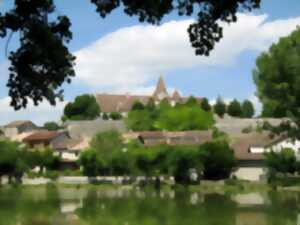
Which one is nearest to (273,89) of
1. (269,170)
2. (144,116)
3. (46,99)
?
(269,170)

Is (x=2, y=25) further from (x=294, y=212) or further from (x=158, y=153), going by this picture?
(x=158, y=153)

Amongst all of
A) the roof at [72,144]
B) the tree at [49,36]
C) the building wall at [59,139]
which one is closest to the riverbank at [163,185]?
the roof at [72,144]

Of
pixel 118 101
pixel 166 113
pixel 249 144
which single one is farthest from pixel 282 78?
pixel 118 101

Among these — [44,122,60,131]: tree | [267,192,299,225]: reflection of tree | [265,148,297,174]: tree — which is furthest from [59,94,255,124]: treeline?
[267,192,299,225]: reflection of tree

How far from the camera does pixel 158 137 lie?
7406cm

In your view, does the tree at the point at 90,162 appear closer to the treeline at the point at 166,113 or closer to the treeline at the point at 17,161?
the treeline at the point at 17,161

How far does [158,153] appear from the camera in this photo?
185 ft

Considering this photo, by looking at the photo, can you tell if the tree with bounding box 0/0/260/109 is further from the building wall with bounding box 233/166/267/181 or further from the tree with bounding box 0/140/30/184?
the tree with bounding box 0/140/30/184

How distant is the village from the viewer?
193 ft

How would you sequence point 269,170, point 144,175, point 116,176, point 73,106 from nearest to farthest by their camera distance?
point 269,170 < point 144,175 < point 116,176 < point 73,106

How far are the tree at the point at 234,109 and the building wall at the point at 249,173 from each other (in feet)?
216

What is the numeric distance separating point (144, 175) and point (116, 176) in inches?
178

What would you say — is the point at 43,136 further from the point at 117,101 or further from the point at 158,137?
the point at 117,101

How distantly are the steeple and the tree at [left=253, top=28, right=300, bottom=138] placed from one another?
10460 cm
